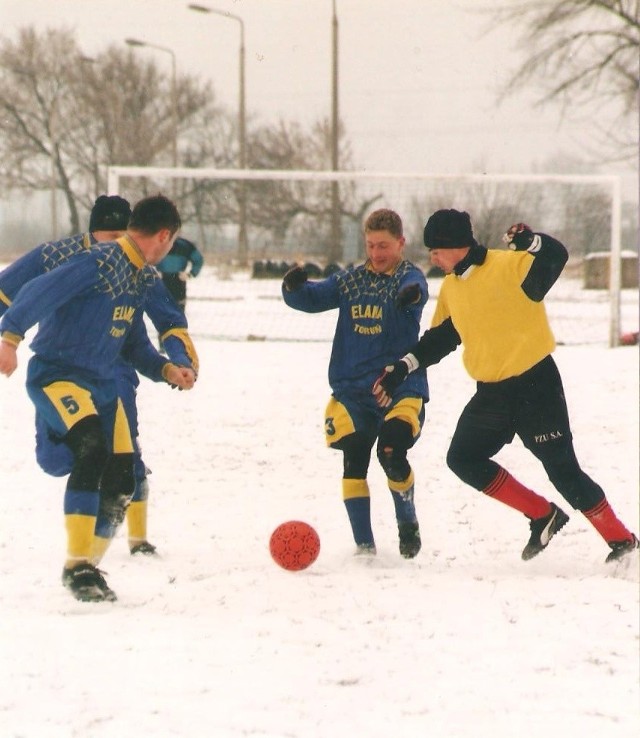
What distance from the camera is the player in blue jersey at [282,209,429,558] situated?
4430mm

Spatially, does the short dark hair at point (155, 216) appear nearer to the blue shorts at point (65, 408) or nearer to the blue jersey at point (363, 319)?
the blue jersey at point (363, 319)

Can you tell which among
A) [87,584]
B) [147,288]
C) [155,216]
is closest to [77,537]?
[87,584]

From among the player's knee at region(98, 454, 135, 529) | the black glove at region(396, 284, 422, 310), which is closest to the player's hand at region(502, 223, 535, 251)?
the black glove at region(396, 284, 422, 310)

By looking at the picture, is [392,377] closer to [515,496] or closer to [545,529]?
[515,496]

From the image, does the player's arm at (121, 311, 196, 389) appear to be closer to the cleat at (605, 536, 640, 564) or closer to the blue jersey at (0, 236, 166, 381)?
the blue jersey at (0, 236, 166, 381)

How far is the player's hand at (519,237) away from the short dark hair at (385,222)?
0.52 m

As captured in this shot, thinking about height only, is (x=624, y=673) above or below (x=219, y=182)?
below

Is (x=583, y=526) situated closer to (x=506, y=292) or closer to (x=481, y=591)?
(x=481, y=591)

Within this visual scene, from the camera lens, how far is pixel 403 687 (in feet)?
14.8

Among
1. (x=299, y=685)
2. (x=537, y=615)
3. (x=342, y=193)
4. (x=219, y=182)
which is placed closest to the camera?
(x=299, y=685)

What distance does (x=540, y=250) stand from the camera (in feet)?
13.0

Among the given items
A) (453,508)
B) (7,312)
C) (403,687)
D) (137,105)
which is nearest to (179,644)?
(403,687)

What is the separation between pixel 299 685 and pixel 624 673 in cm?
136

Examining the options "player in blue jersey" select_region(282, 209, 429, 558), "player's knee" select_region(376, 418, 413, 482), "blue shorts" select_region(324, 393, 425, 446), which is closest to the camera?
Answer: "player in blue jersey" select_region(282, 209, 429, 558)
